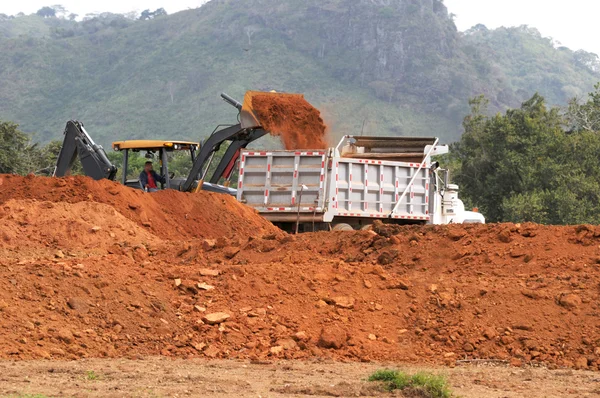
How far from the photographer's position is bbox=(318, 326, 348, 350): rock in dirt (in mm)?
10969

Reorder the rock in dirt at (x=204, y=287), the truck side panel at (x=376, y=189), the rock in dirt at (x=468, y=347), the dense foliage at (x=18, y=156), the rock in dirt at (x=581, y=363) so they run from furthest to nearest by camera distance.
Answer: the dense foliage at (x=18, y=156)
the truck side panel at (x=376, y=189)
the rock in dirt at (x=204, y=287)
the rock in dirt at (x=468, y=347)
the rock in dirt at (x=581, y=363)

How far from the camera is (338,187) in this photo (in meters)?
20.1

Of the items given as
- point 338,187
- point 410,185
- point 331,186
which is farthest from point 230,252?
point 410,185

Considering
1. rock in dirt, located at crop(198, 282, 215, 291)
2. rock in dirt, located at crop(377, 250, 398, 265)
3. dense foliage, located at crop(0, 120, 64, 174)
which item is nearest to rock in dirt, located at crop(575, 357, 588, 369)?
rock in dirt, located at crop(377, 250, 398, 265)

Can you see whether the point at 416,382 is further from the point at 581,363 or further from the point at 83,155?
the point at 83,155

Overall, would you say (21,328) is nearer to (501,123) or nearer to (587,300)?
(587,300)

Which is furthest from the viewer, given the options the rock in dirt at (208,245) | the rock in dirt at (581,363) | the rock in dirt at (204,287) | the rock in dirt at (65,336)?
the rock in dirt at (208,245)

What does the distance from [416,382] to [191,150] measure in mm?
15252

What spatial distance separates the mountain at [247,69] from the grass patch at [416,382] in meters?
93.7

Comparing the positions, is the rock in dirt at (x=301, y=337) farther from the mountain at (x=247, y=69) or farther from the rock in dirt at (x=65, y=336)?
the mountain at (x=247, y=69)

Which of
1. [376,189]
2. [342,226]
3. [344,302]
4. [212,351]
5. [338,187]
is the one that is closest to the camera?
[212,351]

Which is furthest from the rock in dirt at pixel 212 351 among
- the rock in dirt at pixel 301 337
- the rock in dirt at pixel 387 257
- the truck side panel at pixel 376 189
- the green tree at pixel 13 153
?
the green tree at pixel 13 153

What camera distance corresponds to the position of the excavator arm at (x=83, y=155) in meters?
23.2

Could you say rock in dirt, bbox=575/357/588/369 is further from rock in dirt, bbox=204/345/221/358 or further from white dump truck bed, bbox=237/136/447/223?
white dump truck bed, bbox=237/136/447/223
